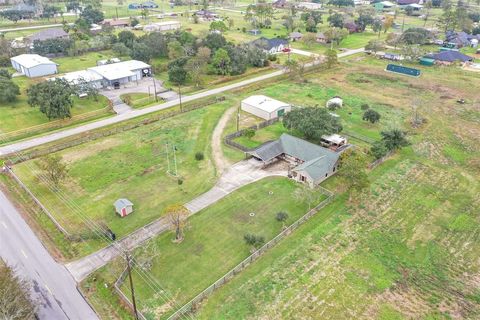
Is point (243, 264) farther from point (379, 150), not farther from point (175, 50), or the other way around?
point (175, 50)

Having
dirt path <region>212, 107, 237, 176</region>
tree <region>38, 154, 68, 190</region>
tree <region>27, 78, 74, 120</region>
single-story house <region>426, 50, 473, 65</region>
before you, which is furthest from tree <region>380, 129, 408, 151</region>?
single-story house <region>426, 50, 473, 65</region>

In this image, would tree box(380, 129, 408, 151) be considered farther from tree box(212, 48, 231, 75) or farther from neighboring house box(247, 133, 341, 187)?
tree box(212, 48, 231, 75)

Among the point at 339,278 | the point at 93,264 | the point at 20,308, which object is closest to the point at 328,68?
the point at 339,278

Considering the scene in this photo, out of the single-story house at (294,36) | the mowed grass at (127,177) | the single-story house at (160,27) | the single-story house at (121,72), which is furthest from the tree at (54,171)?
the single-story house at (294,36)

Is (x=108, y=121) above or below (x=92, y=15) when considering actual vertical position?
below

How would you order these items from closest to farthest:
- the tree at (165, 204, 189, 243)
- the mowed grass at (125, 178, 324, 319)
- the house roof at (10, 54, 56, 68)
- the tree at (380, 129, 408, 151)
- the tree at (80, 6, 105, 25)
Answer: the mowed grass at (125, 178, 324, 319) < the tree at (165, 204, 189, 243) < the tree at (380, 129, 408, 151) < the house roof at (10, 54, 56, 68) < the tree at (80, 6, 105, 25)

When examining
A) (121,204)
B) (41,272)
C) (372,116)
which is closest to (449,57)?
(372,116)

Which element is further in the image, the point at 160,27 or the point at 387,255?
the point at 160,27

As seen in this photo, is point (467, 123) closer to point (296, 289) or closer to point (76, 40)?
point (296, 289)
